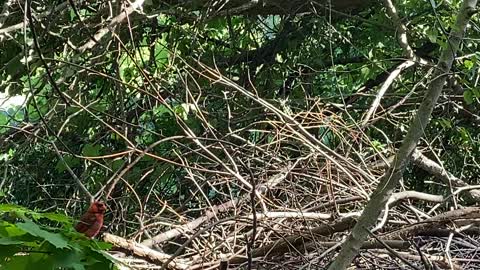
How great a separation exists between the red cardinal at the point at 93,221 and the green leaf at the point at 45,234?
39.6 inches

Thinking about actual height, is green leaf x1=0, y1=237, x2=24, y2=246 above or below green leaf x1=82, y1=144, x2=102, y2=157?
below

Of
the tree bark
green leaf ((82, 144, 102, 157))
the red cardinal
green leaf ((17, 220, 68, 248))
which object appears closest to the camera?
green leaf ((17, 220, 68, 248))

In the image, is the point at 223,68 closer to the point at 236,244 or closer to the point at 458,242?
the point at 236,244

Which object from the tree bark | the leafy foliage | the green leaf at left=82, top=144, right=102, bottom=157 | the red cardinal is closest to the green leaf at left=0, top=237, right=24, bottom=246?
the leafy foliage

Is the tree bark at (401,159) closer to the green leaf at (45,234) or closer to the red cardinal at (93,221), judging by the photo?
the green leaf at (45,234)

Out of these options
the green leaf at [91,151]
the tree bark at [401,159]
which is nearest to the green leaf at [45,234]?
the tree bark at [401,159]

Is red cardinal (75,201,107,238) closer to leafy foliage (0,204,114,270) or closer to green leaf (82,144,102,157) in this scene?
green leaf (82,144,102,157)

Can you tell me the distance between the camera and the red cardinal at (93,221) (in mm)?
2545

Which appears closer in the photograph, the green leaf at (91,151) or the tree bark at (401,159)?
the tree bark at (401,159)

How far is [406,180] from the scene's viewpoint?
3.94 meters

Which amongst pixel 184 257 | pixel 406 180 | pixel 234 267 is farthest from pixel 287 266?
pixel 406 180

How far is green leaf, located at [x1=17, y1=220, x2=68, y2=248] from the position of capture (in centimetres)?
146

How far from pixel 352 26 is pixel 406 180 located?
1038mm

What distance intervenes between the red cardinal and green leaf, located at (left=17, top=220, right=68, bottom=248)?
3.30 feet
